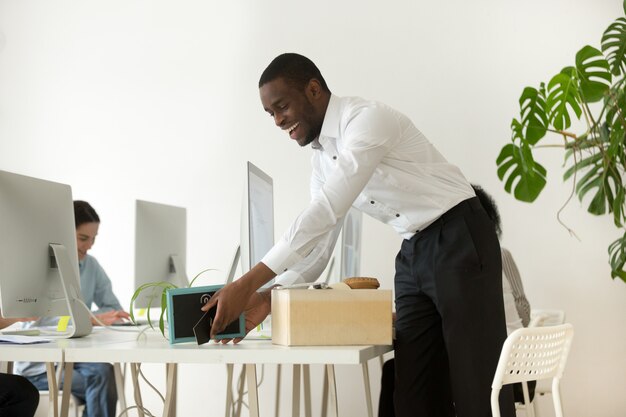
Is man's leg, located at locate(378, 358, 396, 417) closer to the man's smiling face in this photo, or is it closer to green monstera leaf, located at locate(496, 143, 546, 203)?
the man's smiling face

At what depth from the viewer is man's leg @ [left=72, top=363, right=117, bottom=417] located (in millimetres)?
3299

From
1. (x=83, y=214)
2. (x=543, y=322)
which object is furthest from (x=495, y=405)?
(x=83, y=214)

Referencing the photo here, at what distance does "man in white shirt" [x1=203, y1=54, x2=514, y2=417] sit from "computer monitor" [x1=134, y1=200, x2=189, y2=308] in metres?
1.09

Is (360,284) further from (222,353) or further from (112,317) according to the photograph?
(112,317)

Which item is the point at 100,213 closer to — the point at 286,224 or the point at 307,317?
the point at 286,224

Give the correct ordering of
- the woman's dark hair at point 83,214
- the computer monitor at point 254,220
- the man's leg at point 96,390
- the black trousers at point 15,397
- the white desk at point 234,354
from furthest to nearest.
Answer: the woman's dark hair at point 83,214 < the man's leg at point 96,390 < the black trousers at point 15,397 < the computer monitor at point 254,220 < the white desk at point 234,354

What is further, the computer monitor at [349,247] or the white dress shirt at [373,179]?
the computer monitor at [349,247]

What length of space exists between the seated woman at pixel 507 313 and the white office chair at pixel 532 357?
1.39 ft

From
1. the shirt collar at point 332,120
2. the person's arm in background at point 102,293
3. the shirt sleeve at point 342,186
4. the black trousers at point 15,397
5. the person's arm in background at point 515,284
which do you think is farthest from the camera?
the person's arm in background at point 102,293

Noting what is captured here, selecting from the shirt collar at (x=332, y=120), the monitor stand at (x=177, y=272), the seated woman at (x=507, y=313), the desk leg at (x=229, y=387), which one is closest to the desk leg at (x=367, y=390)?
the seated woman at (x=507, y=313)

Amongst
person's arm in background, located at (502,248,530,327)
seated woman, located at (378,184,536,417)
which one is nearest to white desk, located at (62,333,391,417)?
seated woman, located at (378,184,536,417)

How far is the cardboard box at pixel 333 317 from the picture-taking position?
1.67 metres

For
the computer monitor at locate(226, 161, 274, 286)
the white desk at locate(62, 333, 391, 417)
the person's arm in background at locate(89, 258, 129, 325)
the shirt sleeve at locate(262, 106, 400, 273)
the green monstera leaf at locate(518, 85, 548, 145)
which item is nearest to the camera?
the white desk at locate(62, 333, 391, 417)

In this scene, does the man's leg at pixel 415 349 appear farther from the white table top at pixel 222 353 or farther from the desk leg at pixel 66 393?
the desk leg at pixel 66 393
